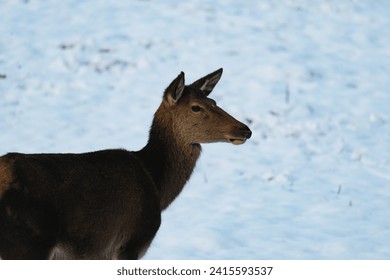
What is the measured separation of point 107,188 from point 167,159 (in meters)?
0.97

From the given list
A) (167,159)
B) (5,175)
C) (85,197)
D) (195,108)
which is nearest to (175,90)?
(195,108)

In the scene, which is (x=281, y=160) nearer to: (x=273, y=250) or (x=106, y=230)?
(x=273, y=250)

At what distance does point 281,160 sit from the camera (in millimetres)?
14188

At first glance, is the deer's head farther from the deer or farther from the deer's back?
the deer's back

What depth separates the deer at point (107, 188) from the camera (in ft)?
22.7

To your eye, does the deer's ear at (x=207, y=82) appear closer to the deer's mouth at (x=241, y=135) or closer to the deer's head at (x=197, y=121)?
the deer's head at (x=197, y=121)

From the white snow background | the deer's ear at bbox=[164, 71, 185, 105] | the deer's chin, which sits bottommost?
the white snow background

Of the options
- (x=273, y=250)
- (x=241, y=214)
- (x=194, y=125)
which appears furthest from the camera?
(x=241, y=214)

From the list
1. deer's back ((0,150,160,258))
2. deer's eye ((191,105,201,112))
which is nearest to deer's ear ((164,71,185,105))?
deer's eye ((191,105,201,112))

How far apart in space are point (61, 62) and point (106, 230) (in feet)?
31.5

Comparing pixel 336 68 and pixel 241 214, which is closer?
pixel 241 214

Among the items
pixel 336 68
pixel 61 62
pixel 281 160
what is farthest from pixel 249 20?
pixel 281 160

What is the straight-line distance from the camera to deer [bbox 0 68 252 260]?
22.7ft

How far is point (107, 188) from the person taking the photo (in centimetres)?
758
